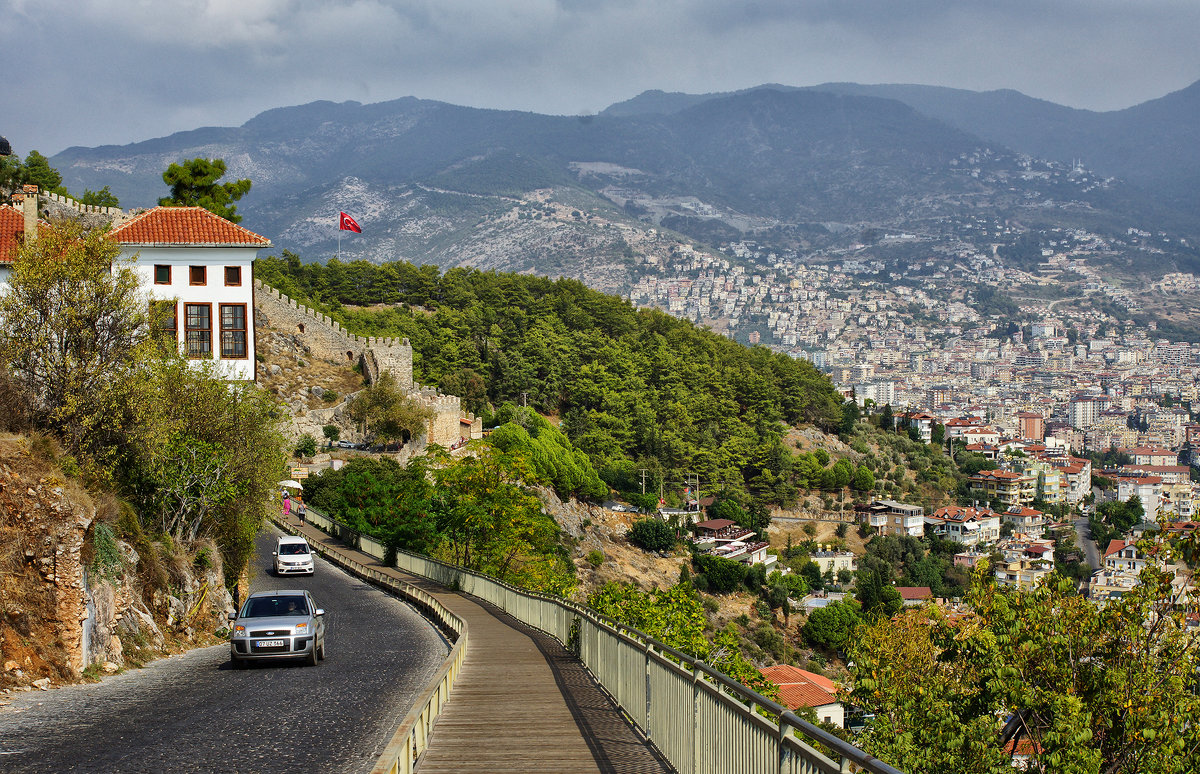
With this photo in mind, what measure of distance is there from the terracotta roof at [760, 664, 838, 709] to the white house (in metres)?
22.0

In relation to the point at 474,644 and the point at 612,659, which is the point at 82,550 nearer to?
the point at 474,644

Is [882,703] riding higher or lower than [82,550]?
lower

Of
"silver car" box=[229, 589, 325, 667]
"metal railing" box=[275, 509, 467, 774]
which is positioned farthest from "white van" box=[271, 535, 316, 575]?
"silver car" box=[229, 589, 325, 667]

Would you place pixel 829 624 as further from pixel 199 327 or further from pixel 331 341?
pixel 199 327

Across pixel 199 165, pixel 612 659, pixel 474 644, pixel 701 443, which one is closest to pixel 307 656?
pixel 474 644

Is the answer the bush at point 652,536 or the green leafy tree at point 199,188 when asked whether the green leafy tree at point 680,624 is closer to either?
the green leafy tree at point 199,188

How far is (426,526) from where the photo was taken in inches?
1478

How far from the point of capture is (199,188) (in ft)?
183

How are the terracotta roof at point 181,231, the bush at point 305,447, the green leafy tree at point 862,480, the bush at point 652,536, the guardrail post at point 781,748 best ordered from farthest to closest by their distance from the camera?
the green leafy tree at point 862,480 < the bush at point 652,536 < the bush at point 305,447 < the terracotta roof at point 181,231 < the guardrail post at point 781,748

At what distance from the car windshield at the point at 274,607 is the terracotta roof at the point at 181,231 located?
2144cm

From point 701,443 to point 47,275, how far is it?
87.1m

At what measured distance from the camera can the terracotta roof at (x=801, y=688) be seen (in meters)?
38.9

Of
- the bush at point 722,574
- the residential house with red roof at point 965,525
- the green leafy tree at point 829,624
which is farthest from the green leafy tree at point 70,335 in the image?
the residential house with red roof at point 965,525

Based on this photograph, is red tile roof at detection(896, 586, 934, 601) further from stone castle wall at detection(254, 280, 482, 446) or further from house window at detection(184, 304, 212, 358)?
house window at detection(184, 304, 212, 358)
